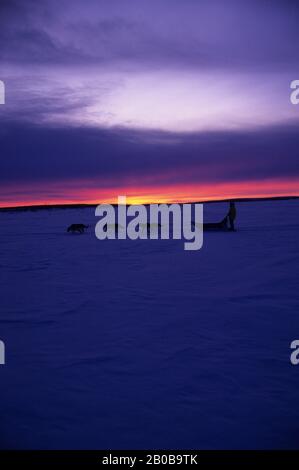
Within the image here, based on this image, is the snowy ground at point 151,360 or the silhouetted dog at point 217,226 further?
the silhouetted dog at point 217,226

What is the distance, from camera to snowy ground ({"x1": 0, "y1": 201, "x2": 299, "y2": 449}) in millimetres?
3072

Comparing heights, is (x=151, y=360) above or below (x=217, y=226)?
below

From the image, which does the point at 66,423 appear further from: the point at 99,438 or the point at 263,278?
the point at 263,278

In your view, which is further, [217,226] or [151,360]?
[217,226]

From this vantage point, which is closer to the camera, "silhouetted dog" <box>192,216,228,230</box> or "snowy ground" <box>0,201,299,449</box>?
"snowy ground" <box>0,201,299,449</box>

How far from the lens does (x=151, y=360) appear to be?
A: 13.5 ft

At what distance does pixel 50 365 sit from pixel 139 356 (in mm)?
1002

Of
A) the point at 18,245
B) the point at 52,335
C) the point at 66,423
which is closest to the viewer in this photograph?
the point at 66,423

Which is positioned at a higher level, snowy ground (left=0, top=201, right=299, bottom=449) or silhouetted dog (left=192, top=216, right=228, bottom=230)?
silhouetted dog (left=192, top=216, right=228, bottom=230)

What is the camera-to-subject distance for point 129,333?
16.0ft

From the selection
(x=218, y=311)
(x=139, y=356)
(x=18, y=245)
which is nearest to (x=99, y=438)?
(x=139, y=356)

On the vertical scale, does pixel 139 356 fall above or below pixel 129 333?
below

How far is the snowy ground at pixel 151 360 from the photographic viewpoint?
121 inches
